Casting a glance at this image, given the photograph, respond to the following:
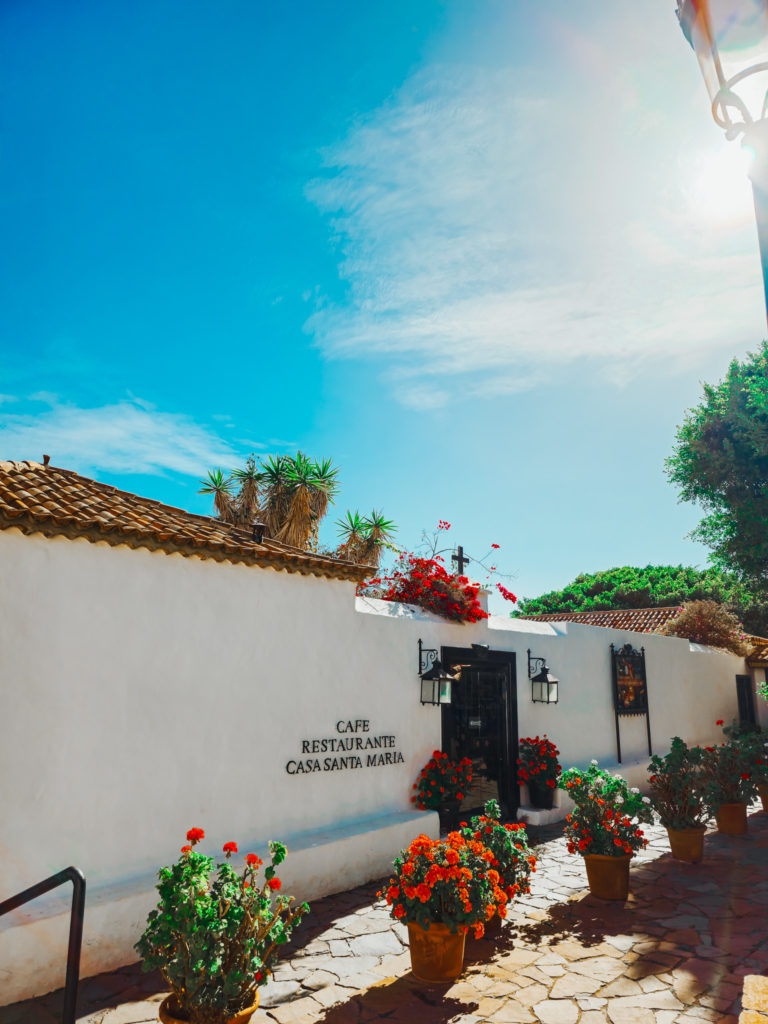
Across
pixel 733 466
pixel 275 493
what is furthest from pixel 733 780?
pixel 275 493

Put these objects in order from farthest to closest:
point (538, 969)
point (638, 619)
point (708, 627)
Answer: point (638, 619) → point (708, 627) → point (538, 969)

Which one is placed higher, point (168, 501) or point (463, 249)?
point (463, 249)

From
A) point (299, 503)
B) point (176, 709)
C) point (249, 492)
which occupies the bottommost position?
point (176, 709)

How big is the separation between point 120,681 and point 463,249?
6.27 metres

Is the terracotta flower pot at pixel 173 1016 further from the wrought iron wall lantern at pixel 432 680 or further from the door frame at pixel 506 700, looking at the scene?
the door frame at pixel 506 700

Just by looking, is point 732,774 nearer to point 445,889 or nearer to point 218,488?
point 445,889

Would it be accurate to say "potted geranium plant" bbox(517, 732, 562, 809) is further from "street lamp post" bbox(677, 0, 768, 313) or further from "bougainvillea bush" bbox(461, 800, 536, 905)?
"street lamp post" bbox(677, 0, 768, 313)

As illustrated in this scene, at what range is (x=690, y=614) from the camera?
745 inches

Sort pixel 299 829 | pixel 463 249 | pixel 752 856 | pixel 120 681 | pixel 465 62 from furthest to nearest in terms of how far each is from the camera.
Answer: pixel 752 856, pixel 463 249, pixel 299 829, pixel 120 681, pixel 465 62

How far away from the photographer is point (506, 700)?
1035 centimetres

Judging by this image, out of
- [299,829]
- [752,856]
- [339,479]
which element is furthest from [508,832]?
[339,479]

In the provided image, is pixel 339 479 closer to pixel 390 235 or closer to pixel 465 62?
pixel 390 235

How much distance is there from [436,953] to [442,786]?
3.79 m

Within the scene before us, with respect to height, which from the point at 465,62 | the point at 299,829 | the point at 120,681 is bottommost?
the point at 299,829
